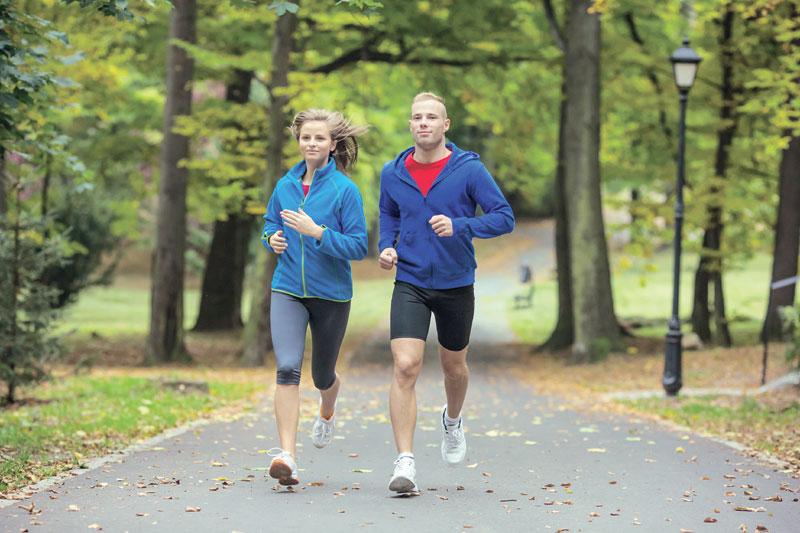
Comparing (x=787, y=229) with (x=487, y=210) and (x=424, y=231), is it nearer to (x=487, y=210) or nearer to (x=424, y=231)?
(x=487, y=210)

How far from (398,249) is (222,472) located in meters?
1.99

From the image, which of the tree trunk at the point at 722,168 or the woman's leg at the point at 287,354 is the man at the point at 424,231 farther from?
the tree trunk at the point at 722,168

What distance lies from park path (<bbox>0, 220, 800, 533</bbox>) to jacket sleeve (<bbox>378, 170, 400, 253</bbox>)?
148cm

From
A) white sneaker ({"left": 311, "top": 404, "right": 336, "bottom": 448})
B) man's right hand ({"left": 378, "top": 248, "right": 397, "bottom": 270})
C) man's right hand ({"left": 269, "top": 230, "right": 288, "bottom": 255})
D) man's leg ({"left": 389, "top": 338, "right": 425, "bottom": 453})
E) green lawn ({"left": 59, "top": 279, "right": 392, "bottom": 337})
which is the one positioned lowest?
green lawn ({"left": 59, "top": 279, "right": 392, "bottom": 337})

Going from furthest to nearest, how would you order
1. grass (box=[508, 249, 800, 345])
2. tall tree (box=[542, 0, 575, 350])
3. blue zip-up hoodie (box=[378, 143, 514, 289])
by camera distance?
1. grass (box=[508, 249, 800, 345])
2. tall tree (box=[542, 0, 575, 350])
3. blue zip-up hoodie (box=[378, 143, 514, 289])

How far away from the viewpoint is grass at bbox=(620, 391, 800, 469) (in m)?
10.7

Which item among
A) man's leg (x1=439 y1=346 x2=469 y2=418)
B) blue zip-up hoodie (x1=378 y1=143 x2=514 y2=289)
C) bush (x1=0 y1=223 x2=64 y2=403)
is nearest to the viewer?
blue zip-up hoodie (x1=378 y1=143 x2=514 y2=289)

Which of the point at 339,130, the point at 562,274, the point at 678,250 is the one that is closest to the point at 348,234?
the point at 339,130

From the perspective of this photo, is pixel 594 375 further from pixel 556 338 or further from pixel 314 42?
pixel 314 42

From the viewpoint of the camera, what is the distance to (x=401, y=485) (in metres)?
7.28

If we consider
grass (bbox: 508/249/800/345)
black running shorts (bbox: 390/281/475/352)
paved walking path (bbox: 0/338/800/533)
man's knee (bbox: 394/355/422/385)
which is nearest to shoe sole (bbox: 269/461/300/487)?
paved walking path (bbox: 0/338/800/533)

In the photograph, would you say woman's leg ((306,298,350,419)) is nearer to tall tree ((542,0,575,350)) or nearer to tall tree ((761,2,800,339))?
tall tree ((761,2,800,339))

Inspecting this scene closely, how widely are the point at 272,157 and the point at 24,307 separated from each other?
9.28 metres

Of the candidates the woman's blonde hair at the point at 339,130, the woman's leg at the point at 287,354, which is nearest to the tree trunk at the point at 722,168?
the woman's blonde hair at the point at 339,130
